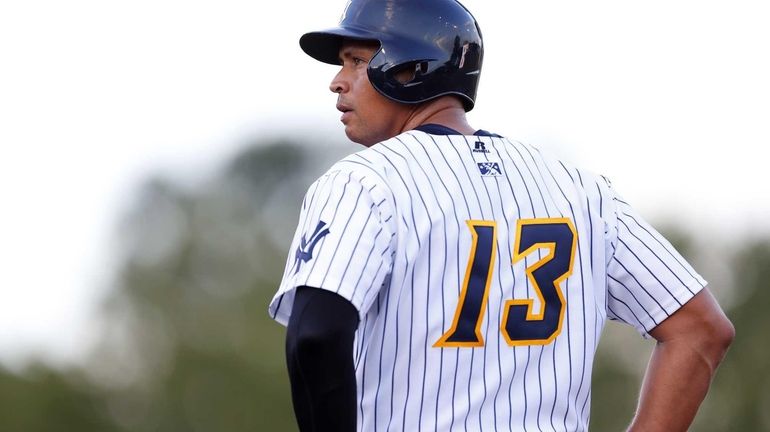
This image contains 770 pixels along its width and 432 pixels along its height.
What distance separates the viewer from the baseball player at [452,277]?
12.6ft

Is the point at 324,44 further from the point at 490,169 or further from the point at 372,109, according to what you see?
the point at 490,169

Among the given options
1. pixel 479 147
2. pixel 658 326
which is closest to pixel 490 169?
pixel 479 147

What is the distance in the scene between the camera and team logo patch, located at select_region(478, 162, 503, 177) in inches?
163

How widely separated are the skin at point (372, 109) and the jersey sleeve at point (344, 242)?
0.51 meters

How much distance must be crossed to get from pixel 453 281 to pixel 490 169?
0.37 m

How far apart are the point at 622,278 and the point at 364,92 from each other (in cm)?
90

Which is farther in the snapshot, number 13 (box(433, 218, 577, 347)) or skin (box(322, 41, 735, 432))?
skin (box(322, 41, 735, 432))

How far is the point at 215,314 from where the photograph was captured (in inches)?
1630

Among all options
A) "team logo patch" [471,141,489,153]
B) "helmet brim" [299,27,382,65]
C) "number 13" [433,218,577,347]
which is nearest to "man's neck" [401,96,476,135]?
"team logo patch" [471,141,489,153]

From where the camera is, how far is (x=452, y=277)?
13.0 feet

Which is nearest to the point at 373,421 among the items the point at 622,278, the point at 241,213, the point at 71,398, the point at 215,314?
the point at 622,278

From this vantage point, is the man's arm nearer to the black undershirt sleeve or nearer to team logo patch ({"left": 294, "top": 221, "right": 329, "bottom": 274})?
the black undershirt sleeve

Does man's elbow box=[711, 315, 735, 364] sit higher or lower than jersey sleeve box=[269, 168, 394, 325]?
lower

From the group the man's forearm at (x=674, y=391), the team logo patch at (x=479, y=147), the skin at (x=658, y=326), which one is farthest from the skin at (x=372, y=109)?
the man's forearm at (x=674, y=391)
